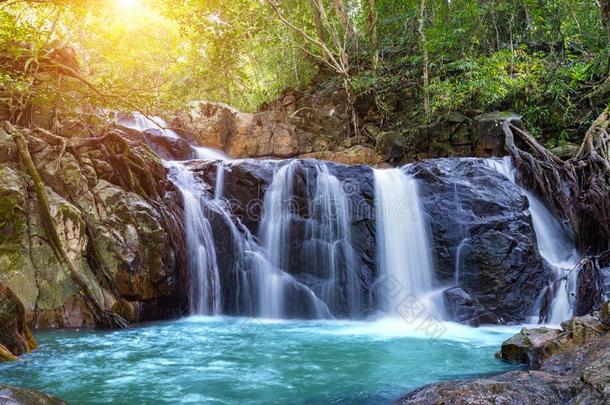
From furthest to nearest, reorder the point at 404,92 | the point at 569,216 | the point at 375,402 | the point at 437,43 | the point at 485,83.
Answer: the point at 404,92 < the point at 437,43 < the point at 485,83 < the point at 569,216 < the point at 375,402

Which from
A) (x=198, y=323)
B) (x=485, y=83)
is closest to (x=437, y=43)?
(x=485, y=83)

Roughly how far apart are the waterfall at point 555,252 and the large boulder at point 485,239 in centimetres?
38

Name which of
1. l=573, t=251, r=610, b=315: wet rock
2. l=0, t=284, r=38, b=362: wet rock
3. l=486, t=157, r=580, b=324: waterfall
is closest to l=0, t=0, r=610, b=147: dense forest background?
l=486, t=157, r=580, b=324: waterfall

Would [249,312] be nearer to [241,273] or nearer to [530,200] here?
[241,273]

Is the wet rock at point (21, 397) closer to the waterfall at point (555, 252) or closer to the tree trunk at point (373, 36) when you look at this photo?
the waterfall at point (555, 252)

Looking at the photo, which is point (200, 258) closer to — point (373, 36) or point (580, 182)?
point (580, 182)

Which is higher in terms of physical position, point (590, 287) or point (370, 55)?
point (370, 55)

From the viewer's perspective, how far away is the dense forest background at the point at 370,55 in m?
8.54

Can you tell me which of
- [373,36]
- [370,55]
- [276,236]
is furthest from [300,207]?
[370,55]

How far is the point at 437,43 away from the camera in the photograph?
1396cm

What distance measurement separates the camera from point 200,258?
8.81 metres

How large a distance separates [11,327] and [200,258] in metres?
3.85

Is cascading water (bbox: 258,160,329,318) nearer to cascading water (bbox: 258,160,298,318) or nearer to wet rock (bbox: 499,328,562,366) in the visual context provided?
cascading water (bbox: 258,160,298,318)

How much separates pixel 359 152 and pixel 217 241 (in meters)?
7.51
